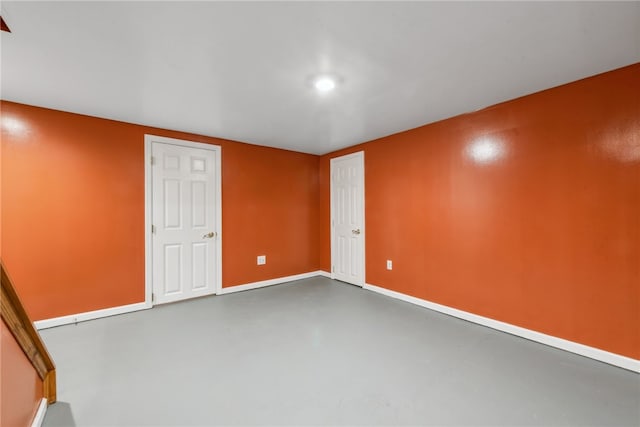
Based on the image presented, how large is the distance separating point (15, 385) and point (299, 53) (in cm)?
234

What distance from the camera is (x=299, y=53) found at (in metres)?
1.82

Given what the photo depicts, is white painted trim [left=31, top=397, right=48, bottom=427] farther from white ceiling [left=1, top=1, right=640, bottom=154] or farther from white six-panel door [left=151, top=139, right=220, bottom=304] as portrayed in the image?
white ceiling [left=1, top=1, right=640, bottom=154]

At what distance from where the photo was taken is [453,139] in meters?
3.00

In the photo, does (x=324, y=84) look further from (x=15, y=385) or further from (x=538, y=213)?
(x=15, y=385)

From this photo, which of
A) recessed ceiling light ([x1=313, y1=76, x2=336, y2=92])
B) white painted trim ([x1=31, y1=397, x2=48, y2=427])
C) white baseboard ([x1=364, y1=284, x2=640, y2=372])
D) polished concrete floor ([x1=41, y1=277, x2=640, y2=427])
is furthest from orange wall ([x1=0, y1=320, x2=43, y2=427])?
white baseboard ([x1=364, y1=284, x2=640, y2=372])

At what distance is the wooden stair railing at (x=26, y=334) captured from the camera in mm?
1249

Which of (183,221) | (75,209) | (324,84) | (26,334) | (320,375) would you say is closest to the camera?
(26,334)

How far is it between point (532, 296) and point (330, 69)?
2.60 m

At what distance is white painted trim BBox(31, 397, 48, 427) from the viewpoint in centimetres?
145

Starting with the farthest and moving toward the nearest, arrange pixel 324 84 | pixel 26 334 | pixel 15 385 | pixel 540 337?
pixel 540 337
pixel 324 84
pixel 26 334
pixel 15 385

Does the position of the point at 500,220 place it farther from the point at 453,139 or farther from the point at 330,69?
the point at 330,69

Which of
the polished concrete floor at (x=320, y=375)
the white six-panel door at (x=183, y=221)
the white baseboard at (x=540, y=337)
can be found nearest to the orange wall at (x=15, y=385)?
the polished concrete floor at (x=320, y=375)

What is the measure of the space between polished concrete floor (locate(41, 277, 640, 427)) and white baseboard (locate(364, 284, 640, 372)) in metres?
0.07

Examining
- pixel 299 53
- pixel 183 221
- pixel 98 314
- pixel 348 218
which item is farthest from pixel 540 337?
pixel 98 314
